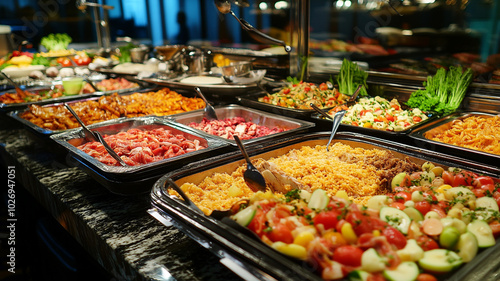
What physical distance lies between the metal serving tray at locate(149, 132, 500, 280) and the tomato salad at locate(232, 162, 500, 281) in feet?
0.11

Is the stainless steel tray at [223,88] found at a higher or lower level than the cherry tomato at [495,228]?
higher

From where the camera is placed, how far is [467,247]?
1.15 meters

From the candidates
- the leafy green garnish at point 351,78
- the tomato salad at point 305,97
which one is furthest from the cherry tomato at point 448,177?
the leafy green garnish at point 351,78

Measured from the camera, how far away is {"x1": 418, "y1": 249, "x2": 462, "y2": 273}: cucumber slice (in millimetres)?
1066

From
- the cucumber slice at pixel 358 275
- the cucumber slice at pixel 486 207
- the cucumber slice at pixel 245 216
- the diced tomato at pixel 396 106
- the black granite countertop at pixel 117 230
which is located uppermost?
the diced tomato at pixel 396 106

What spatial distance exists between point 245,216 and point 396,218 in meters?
0.52

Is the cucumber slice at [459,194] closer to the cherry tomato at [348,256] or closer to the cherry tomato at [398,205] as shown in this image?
the cherry tomato at [398,205]

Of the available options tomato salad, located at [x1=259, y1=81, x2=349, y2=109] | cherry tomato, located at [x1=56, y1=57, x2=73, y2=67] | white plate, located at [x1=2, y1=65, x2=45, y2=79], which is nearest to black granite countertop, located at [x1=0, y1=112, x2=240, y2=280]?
tomato salad, located at [x1=259, y1=81, x2=349, y2=109]

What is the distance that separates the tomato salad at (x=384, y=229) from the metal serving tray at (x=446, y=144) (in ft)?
1.31

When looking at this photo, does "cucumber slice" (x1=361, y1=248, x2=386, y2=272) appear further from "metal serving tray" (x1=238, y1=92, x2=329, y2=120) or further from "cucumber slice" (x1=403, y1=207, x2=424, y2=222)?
"metal serving tray" (x1=238, y1=92, x2=329, y2=120)

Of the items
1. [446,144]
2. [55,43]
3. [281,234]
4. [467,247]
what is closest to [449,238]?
[467,247]

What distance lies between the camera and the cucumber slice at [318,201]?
138 cm

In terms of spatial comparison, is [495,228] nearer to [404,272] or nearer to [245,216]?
[404,272]

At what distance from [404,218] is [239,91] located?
2429 millimetres
